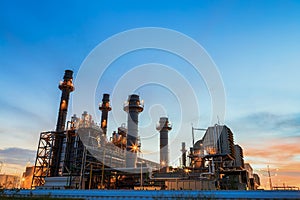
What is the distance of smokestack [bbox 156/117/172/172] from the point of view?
51.4 meters

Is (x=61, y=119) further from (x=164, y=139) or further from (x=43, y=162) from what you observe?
(x=164, y=139)

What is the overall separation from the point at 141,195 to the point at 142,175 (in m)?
20.6

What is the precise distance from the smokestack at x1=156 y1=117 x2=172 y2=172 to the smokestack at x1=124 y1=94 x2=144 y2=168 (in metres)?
12.5

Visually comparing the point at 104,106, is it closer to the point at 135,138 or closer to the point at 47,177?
the point at 135,138

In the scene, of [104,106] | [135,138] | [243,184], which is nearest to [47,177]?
[135,138]

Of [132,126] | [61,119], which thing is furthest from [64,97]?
[132,126]

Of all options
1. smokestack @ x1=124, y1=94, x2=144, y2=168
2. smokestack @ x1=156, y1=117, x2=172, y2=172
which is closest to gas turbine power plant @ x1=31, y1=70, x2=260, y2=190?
smokestack @ x1=124, y1=94, x2=144, y2=168

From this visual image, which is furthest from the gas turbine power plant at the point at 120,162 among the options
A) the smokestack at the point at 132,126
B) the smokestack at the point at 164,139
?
the smokestack at the point at 164,139

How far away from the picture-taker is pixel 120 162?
40.7 meters

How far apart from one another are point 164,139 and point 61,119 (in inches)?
898

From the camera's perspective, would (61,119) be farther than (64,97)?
No

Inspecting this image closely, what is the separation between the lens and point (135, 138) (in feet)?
130

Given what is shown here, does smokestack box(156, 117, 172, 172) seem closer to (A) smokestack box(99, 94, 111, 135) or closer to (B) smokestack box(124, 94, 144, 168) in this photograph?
(B) smokestack box(124, 94, 144, 168)

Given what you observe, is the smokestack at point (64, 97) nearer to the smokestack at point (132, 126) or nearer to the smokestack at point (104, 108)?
the smokestack at point (104, 108)
